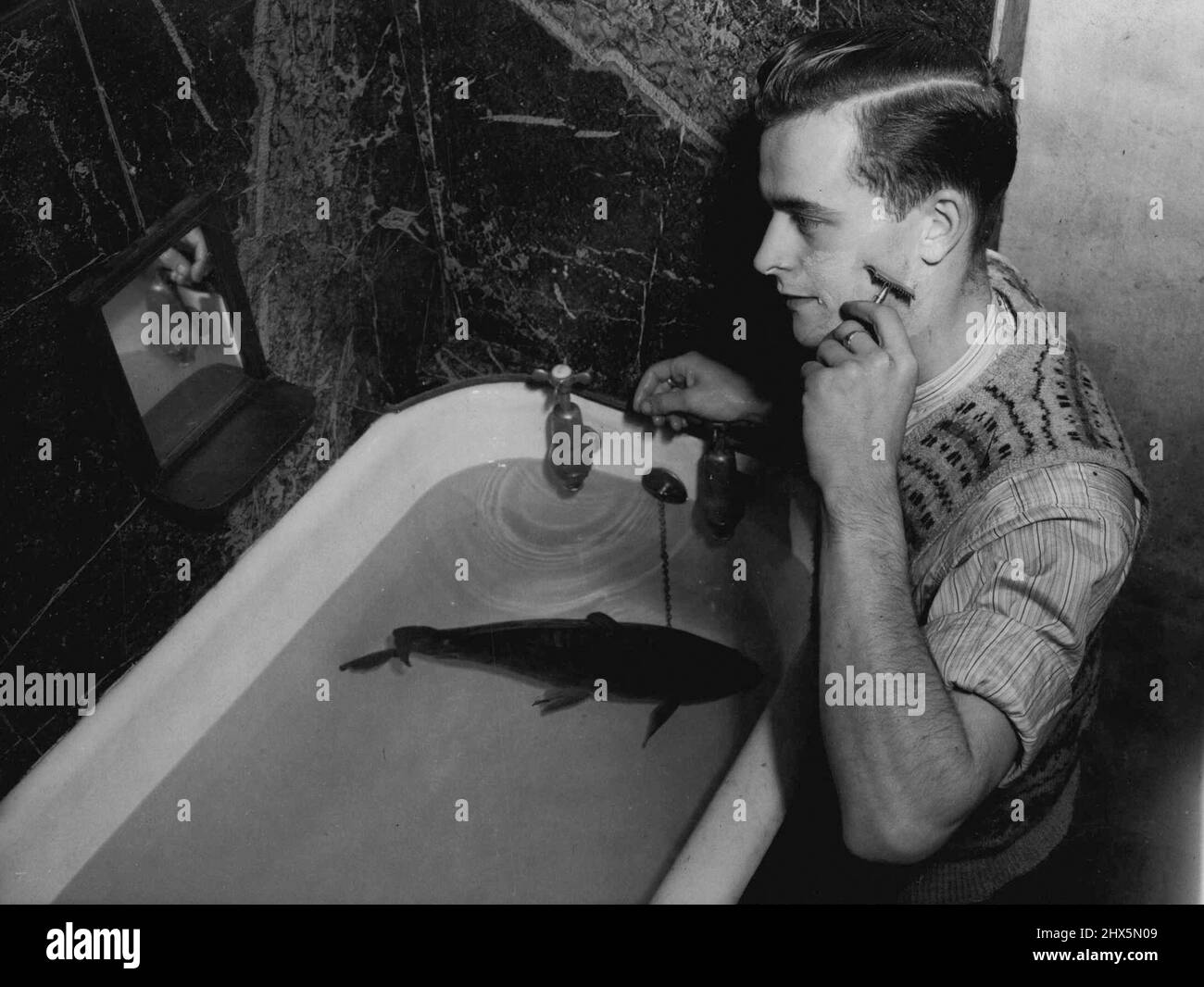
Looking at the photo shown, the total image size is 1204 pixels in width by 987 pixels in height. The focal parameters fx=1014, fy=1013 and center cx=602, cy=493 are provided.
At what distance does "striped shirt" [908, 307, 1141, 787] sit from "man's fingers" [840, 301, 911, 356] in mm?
218

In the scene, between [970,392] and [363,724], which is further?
[363,724]

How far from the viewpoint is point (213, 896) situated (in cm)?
168

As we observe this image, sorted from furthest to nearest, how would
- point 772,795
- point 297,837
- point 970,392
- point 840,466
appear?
1. point 297,837
2. point 772,795
3. point 970,392
4. point 840,466

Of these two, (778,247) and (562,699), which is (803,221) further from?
(562,699)

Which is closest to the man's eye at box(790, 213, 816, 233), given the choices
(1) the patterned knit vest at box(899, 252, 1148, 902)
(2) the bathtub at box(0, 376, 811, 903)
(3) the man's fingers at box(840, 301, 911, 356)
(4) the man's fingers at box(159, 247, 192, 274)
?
(3) the man's fingers at box(840, 301, 911, 356)

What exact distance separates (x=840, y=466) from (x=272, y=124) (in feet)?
3.59

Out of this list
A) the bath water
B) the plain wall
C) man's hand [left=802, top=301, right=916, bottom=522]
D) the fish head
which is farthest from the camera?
the fish head

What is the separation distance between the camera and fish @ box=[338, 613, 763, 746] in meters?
1.92

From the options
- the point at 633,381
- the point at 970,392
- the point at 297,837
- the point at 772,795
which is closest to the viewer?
the point at 970,392

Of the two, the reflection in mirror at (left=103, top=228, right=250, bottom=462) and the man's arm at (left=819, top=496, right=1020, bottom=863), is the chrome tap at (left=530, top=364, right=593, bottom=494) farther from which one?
the man's arm at (left=819, top=496, right=1020, bottom=863)

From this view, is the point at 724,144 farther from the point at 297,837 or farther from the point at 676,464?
the point at 297,837

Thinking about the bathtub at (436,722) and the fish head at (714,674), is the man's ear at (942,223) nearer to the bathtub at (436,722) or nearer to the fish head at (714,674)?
the bathtub at (436,722)

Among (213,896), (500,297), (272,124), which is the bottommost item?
(213,896)
